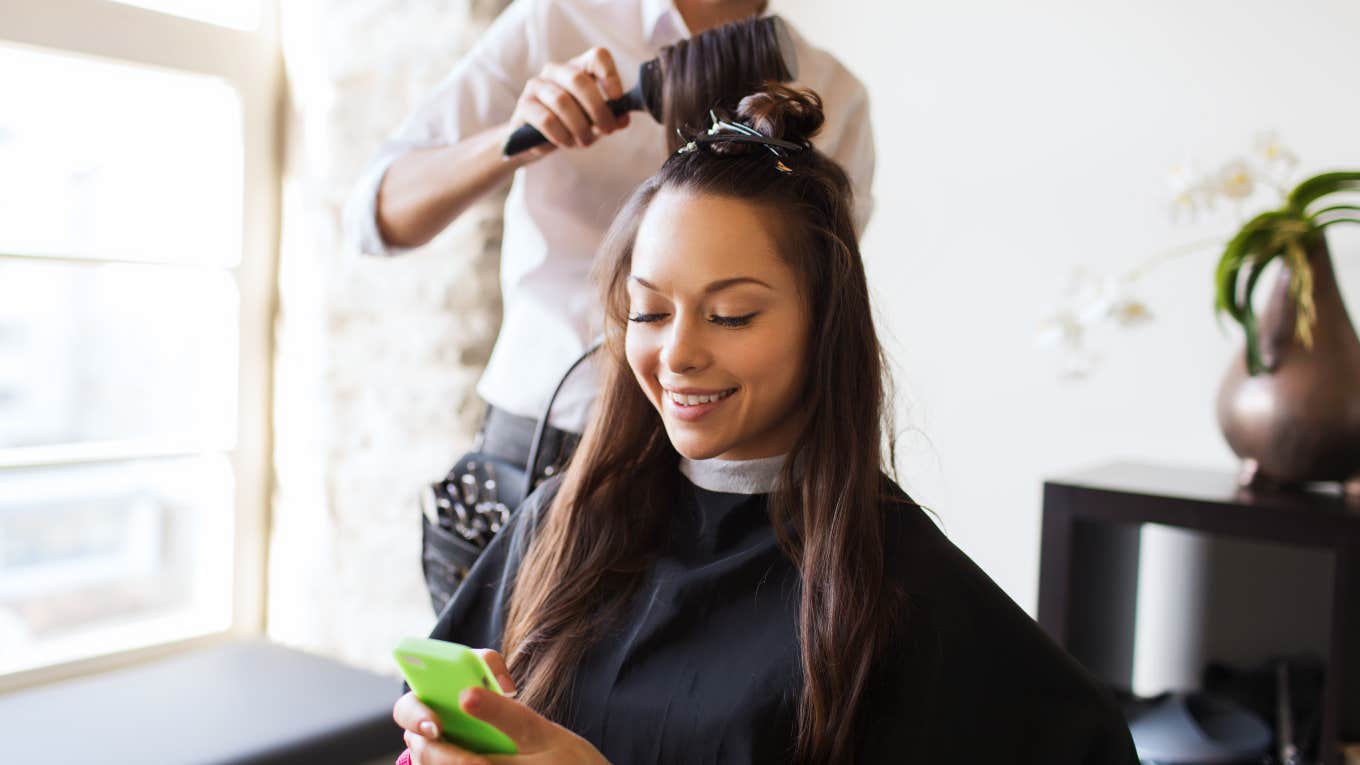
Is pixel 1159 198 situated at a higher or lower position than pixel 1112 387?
higher

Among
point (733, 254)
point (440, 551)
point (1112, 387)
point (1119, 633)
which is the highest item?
point (733, 254)

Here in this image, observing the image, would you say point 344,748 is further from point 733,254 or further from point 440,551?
point 733,254

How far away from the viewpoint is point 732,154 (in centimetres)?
106

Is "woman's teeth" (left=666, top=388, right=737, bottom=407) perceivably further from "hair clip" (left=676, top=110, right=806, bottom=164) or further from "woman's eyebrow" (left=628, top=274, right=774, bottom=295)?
"hair clip" (left=676, top=110, right=806, bottom=164)

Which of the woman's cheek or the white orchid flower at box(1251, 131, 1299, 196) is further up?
the white orchid flower at box(1251, 131, 1299, 196)

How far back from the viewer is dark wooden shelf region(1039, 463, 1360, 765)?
1.56 m

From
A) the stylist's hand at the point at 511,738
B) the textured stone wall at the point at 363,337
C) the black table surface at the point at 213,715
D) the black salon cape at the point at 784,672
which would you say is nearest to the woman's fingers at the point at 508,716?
the stylist's hand at the point at 511,738

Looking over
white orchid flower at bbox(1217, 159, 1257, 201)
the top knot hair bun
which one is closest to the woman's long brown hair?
the top knot hair bun

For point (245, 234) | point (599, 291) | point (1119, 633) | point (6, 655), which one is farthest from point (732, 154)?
point (6, 655)

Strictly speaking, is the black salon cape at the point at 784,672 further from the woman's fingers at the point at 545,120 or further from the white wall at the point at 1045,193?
the white wall at the point at 1045,193

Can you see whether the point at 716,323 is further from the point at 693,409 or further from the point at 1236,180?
the point at 1236,180

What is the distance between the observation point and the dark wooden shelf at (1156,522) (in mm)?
1560

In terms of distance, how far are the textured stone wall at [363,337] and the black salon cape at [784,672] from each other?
1523 millimetres

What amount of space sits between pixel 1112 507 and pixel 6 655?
7.60 feet
